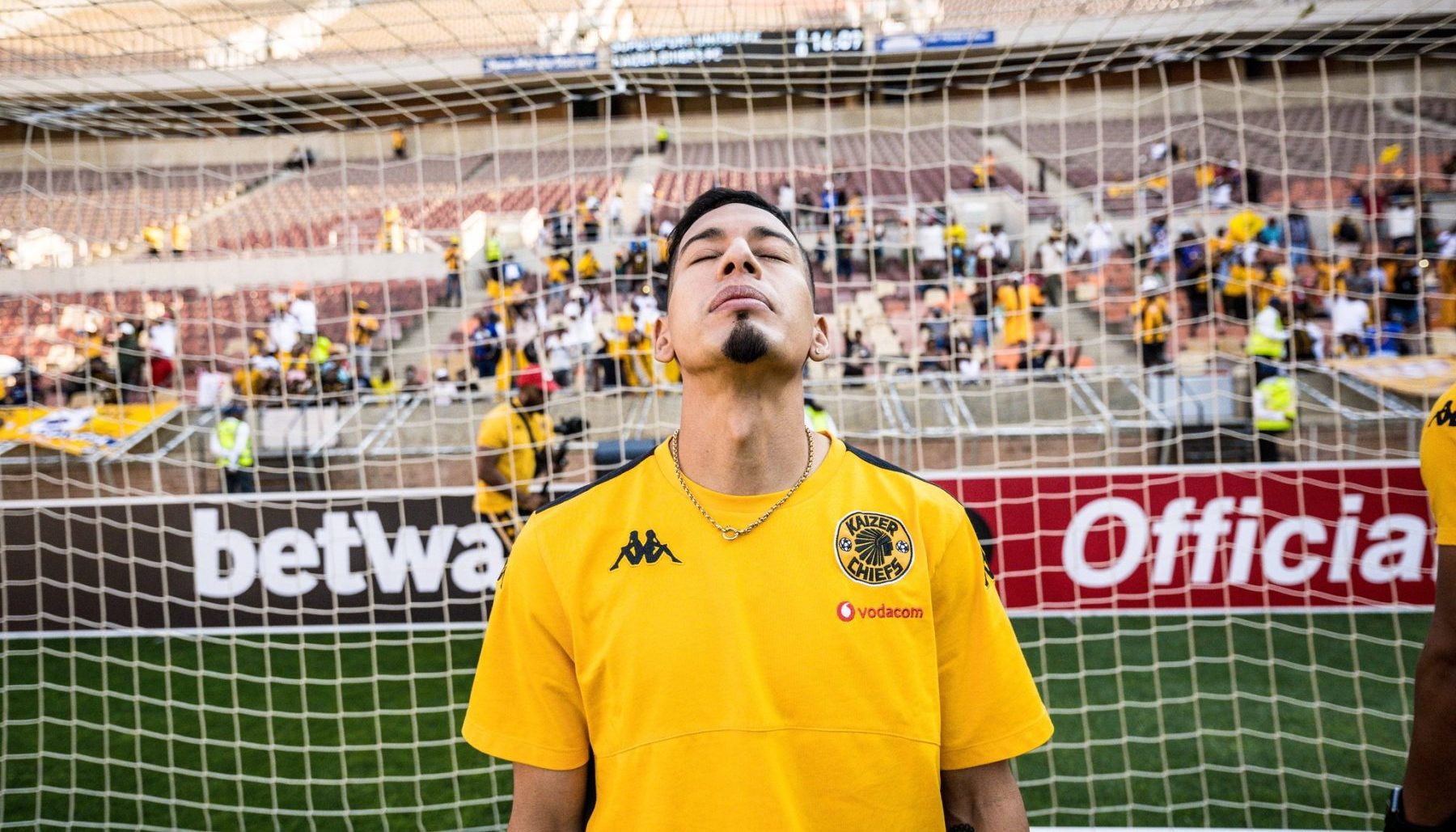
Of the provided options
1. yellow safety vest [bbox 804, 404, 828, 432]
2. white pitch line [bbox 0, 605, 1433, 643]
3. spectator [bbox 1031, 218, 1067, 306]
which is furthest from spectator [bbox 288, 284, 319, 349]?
spectator [bbox 1031, 218, 1067, 306]

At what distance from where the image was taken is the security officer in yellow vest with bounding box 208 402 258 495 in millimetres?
8633

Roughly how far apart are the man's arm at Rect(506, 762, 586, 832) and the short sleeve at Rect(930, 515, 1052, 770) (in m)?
0.61

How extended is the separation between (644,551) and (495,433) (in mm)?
4725

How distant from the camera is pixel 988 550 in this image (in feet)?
18.4

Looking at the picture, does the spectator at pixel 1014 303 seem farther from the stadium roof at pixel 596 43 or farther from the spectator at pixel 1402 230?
the stadium roof at pixel 596 43

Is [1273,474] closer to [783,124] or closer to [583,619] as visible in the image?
[583,619]

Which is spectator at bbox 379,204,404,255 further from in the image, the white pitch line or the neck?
the neck

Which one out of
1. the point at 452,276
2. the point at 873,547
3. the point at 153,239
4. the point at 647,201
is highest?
the point at 153,239

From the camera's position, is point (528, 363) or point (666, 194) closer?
point (528, 363)

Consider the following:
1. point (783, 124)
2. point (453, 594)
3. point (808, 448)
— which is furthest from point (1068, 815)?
point (783, 124)

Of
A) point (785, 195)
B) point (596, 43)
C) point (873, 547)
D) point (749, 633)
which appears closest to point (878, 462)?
point (873, 547)

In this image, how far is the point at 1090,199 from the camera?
14.3 m

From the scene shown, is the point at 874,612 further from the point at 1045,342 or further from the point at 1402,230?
the point at 1402,230

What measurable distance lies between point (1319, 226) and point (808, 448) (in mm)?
15850
